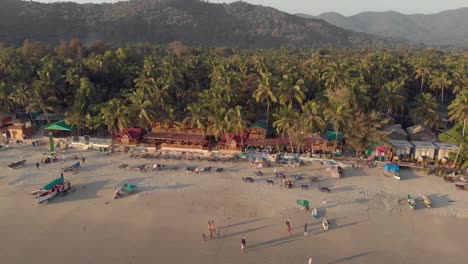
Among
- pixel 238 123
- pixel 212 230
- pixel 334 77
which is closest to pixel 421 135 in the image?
pixel 334 77

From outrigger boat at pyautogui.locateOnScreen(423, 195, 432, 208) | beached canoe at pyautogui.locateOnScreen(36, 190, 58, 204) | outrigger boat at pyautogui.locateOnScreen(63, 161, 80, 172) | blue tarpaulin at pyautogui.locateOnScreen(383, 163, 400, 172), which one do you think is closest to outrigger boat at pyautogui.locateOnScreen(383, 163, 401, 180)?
blue tarpaulin at pyautogui.locateOnScreen(383, 163, 400, 172)

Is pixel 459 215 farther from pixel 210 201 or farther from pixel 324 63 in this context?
pixel 324 63

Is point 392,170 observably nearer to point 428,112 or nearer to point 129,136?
point 428,112

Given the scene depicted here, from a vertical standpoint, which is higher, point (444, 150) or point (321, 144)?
point (321, 144)

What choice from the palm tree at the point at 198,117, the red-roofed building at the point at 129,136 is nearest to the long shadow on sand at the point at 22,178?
the red-roofed building at the point at 129,136

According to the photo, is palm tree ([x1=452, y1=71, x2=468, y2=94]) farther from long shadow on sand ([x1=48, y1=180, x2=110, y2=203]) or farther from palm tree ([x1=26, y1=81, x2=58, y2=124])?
palm tree ([x1=26, y1=81, x2=58, y2=124])
